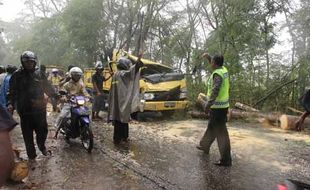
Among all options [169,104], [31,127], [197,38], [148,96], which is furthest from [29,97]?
[197,38]

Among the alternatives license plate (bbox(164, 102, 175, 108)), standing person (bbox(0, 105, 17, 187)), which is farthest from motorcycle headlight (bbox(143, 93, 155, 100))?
standing person (bbox(0, 105, 17, 187))

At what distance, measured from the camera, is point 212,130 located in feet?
23.5

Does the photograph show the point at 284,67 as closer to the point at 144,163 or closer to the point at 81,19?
the point at 144,163

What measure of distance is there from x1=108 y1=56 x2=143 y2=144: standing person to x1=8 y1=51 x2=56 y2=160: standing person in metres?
1.87

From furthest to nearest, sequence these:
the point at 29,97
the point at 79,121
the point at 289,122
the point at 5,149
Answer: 1. the point at 289,122
2. the point at 79,121
3. the point at 29,97
4. the point at 5,149

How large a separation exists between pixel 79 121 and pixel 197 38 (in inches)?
835

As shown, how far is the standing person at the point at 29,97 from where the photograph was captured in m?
6.63

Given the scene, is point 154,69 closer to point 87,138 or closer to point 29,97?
point 87,138

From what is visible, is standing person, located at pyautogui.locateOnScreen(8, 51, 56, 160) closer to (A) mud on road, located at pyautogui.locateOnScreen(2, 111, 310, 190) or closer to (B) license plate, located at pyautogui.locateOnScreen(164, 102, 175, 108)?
(A) mud on road, located at pyautogui.locateOnScreen(2, 111, 310, 190)

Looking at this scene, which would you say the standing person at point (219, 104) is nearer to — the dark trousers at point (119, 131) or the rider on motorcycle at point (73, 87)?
the dark trousers at point (119, 131)

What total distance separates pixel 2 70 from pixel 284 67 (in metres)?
9.88

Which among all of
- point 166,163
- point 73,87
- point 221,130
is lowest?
point 166,163

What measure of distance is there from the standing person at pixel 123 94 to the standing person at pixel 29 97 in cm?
187

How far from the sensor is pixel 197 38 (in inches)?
1104
